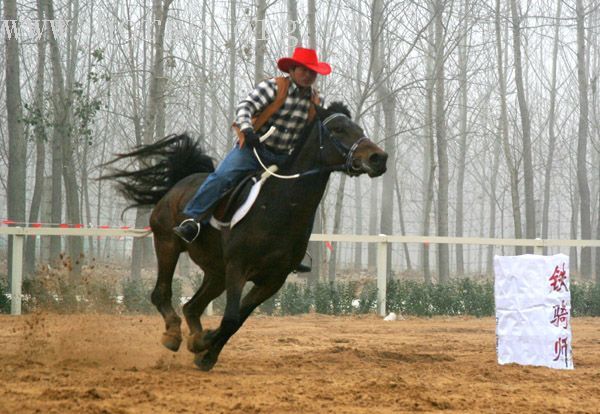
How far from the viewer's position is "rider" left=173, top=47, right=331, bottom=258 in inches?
307

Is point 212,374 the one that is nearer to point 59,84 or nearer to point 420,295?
point 420,295

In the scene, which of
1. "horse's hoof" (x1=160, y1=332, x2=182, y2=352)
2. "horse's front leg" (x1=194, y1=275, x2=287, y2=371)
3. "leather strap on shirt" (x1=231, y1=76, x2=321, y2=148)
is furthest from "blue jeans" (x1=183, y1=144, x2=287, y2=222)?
"horse's hoof" (x1=160, y1=332, x2=182, y2=352)

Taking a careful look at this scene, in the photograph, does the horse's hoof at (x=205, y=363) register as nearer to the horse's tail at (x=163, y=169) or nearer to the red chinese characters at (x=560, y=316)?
the horse's tail at (x=163, y=169)

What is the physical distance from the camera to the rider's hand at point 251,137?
7.62 meters

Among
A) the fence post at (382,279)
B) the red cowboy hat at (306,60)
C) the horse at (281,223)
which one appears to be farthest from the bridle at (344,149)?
the fence post at (382,279)

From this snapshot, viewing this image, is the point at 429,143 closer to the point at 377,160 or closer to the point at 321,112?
the point at 321,112

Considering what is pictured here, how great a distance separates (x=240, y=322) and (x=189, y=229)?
39.8 inches

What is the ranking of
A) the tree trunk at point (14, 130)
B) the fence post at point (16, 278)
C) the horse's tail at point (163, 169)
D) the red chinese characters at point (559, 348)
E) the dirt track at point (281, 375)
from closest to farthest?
the dirt track at point (281, 375), the red chinese characters at point (559, 348), the horse's tail at point (163, 169), the fence post at point (16, 278), the tree trunk at point (14, 130)

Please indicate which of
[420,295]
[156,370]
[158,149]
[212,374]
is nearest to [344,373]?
[212,374]

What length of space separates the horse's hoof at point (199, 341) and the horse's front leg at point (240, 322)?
0.02 meters

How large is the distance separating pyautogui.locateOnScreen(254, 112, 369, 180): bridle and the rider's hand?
102 millimetres

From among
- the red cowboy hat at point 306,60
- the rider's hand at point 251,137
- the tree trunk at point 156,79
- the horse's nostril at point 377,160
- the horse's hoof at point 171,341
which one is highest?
the tree trunk at point 156,79

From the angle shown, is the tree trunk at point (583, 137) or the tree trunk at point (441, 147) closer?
the tree trunk at point (441, 147)

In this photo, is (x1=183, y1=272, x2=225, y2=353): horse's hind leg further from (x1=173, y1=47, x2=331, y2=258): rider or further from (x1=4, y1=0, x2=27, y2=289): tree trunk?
(x1=4, y1=0, x2=27, y2=289): tree trunk
